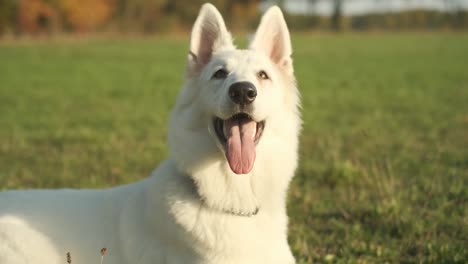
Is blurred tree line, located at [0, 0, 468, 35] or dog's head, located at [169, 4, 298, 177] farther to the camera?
blurred tree line, located at [0, 0, 468, 35]

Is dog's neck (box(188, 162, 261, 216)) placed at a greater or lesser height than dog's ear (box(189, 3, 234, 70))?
lesser

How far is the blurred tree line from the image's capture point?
4959 centimetres

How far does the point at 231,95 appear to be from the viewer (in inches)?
152

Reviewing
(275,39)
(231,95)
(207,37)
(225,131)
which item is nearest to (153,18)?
(207,37)

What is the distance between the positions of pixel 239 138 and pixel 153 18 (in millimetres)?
65602

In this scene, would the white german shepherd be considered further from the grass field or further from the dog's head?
the grass field

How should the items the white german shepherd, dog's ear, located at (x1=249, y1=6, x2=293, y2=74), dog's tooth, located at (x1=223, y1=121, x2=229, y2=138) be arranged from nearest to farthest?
the white german shepherd
dog's tooth, located at (x1=223, y1=121, x2=229, y2=138)
dog's ear, located at (x1=249, y1=6, x2=293, y2=74)

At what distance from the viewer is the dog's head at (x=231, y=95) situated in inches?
155

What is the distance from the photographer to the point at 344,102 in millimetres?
16312

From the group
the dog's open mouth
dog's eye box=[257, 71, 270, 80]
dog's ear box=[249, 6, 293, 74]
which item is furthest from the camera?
dog's ear box=[249, 6, 293, 74]

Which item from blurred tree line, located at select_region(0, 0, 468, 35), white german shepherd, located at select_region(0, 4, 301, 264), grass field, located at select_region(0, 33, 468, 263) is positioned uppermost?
white german shepherd, located at select_region(0, 4, 301, 264)

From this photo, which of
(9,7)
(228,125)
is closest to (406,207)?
(228,125)

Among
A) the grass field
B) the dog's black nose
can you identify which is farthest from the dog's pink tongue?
the grass field

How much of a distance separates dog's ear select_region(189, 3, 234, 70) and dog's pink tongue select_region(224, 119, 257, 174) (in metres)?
0.74
